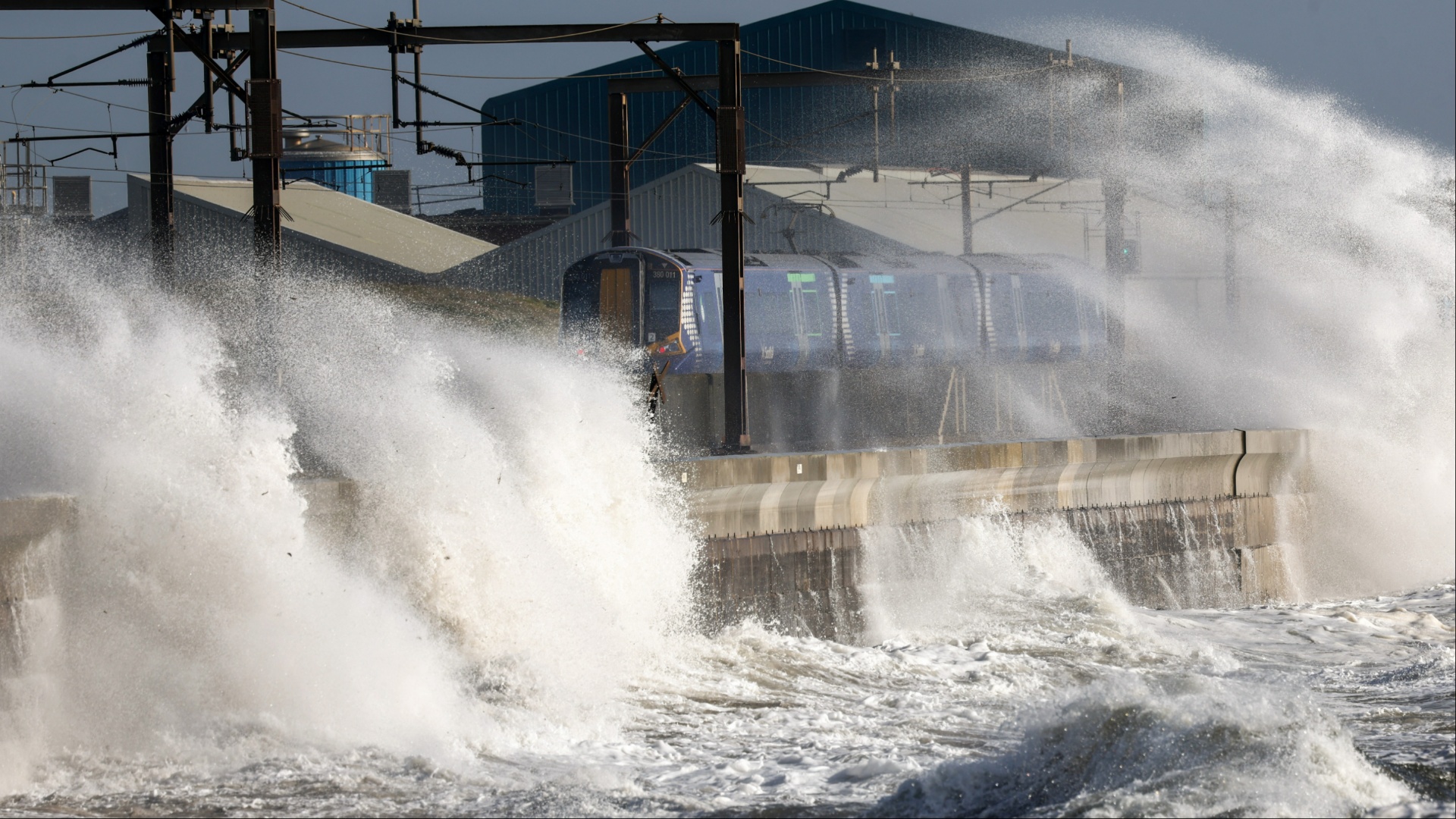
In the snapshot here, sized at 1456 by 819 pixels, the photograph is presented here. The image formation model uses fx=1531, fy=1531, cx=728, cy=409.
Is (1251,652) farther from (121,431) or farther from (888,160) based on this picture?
(888,160)

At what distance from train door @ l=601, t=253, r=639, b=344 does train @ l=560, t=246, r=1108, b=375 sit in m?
0.02

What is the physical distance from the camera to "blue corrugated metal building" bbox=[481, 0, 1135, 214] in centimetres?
4422

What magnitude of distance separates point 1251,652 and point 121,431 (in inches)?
389

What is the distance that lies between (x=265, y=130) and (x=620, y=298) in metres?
9.51

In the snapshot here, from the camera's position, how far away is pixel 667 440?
14.4 m

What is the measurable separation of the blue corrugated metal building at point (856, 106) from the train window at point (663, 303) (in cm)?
2039

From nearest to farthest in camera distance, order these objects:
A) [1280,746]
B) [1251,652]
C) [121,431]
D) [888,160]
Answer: [1280,746] → [121,431] → [1251,652] → [888,160]

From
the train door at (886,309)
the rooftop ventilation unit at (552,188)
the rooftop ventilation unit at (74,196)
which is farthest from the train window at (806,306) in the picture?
the rooftop ventilation unit at (552,188)

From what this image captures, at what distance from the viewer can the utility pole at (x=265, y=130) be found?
14094 millimetres

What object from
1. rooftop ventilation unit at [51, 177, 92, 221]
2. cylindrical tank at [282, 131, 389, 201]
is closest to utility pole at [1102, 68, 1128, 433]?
rooftop ventilation unit at [51, 177, 92, 221]

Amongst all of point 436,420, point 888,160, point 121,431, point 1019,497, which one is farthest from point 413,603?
point 888,160

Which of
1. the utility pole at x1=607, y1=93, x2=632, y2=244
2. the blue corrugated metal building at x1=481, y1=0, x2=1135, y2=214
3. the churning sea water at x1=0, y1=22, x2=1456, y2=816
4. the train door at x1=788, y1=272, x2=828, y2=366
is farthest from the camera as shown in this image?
the blue corrugated metal building at x1=481, y1=0, x2=1135, y2=214

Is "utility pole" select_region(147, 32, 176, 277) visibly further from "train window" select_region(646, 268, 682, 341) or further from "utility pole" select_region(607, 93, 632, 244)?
"train window" select_region(646, 268, 682, 341)

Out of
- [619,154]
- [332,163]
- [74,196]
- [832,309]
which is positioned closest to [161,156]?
[619,154]
